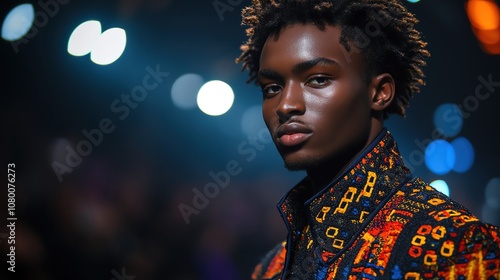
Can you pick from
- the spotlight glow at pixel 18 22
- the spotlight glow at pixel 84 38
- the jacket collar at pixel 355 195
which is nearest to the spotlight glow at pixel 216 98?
the spotlight glow at pixel 84 38

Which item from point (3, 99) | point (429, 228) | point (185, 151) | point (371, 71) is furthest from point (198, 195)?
point (429, 228)

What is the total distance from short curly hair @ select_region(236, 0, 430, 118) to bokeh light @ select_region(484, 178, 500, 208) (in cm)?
700

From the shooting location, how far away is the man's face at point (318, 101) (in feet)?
5.94

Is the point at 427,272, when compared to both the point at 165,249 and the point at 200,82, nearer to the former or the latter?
the point at 165,249

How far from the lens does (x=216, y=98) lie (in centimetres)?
519

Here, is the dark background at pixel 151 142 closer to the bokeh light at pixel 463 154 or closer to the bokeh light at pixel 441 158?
the bokeh light at pixel 463 154

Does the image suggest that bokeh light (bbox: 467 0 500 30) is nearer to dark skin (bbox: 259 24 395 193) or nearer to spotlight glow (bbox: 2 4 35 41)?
dark skin (bbox: 259 24 395 193)

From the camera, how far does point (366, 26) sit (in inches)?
77.9

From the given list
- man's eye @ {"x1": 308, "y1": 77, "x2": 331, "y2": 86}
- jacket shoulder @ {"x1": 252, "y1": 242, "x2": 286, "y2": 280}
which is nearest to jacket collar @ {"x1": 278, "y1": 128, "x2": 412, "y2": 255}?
man's eye @ {"x1": 308, "y1": 77, "x2": 331, "y2": 86}

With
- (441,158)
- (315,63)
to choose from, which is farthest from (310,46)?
(441,158)

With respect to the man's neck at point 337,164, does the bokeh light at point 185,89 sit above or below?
above

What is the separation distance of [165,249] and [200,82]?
5.98 feet

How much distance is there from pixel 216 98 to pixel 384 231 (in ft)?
12.3

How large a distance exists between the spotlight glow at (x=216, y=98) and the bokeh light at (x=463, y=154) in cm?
372
